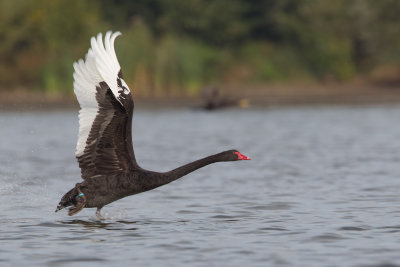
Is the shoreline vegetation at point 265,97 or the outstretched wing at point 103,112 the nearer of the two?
the outstretched wing at point 103,112

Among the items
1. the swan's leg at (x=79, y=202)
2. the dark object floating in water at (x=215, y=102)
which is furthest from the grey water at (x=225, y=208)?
the dark object floating in water at (x=215, y=102)

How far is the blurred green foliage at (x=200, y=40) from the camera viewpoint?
41.3 metres

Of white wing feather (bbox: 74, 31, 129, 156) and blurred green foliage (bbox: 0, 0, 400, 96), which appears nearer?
white wing feather (bbox: 74, 31, 129, 156)

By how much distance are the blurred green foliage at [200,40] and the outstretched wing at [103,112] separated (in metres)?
28.9

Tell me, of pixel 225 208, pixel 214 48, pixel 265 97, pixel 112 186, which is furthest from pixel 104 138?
pixel 214 48

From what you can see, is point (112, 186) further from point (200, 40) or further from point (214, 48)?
point (200, 40)

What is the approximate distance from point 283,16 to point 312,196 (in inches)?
1509

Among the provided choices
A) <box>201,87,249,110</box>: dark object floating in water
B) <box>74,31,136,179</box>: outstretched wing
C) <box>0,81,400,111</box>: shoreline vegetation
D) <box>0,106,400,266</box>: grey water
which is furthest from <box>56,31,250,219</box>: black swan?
<box>0,81,400,111</box>: shoreline vegetation

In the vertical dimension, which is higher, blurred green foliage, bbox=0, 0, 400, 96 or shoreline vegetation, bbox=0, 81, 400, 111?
blurred green foliage, bbox=0, 0, 400, 96

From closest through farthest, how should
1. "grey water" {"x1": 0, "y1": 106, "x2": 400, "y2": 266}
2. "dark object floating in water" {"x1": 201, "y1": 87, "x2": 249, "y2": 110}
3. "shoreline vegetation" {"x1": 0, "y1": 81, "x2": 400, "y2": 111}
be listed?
1. "grey water" {"x1": 0, "y1": 106, "x2": 400, "y2": 266}
2. "dark object floating in water" {"x1": 201, "y1": 87, "x2": 249, "y2": 110}
3. "shoreline vegetation" {"x1": 0, "y1": 81, "x2": 400, "y2": 111}

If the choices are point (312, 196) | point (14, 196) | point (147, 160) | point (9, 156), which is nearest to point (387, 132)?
point (147, 160)

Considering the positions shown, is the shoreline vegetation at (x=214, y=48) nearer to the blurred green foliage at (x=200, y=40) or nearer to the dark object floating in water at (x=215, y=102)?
the blurred green foliage at (x=200, y=40)

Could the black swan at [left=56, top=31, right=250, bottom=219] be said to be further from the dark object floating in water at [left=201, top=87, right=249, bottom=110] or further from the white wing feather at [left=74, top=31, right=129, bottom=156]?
the dark object floating in water at [left=201, top=87, right=249, bottom=110]

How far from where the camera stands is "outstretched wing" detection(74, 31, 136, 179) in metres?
10.3
